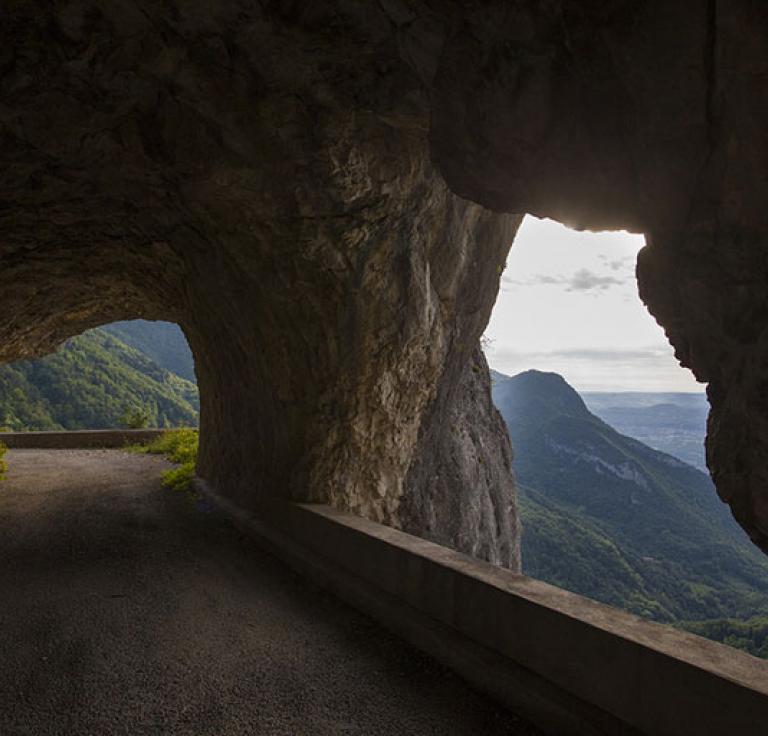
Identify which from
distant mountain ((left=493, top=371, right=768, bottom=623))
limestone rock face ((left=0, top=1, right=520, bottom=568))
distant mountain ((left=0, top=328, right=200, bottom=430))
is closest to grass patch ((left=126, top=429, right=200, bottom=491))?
limestone rock face ((left=0, top=1, right=520, bottom=568))

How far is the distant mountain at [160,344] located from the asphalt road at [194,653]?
4146 inches

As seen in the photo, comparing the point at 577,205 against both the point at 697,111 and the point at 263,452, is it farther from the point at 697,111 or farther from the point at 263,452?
the point at 263,452

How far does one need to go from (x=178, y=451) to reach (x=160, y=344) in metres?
109

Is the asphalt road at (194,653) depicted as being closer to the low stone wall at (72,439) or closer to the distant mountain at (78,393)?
the low stone wall at (72,439)

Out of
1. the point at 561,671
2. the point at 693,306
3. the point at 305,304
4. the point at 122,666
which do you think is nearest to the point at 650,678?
the point at 561,671

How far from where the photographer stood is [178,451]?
16188 mm

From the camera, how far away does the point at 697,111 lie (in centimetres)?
302

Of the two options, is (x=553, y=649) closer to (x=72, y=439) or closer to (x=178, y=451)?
(x=178, y=451)

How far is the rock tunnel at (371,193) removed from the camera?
3.05 meters

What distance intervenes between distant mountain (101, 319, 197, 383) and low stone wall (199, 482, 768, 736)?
108 meters

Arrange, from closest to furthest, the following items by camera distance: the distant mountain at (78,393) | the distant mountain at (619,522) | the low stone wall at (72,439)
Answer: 1. the low stone wall at (72,439)
2. the distant mountain at (78,393)
3. the distant mountain at (619,522)

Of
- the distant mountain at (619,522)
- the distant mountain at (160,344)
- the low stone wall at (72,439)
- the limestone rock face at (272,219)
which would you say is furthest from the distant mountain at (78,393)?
the distant mountain at (619,522)

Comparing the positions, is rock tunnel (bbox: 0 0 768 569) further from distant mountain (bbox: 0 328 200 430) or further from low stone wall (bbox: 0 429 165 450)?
distant mountain (bbox: 0 328 200 430)

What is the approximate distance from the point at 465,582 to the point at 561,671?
3.07 feet
